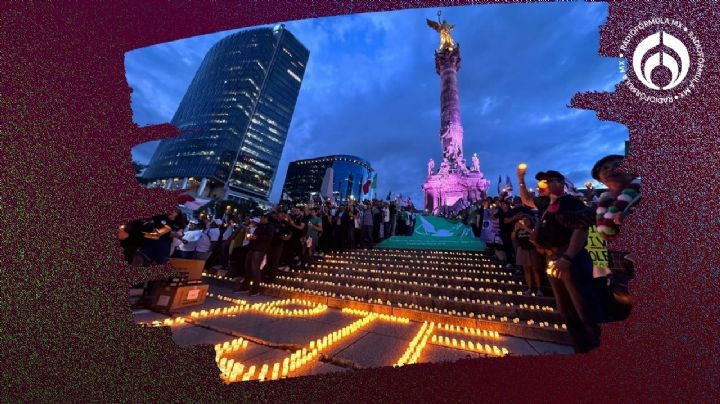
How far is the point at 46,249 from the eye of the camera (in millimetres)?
851

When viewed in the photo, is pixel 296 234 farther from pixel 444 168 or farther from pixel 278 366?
pixel 444 168

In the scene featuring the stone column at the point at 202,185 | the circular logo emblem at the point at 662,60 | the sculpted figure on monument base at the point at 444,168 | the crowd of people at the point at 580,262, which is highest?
the stone column at the point at 202,185

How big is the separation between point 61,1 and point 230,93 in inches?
3067

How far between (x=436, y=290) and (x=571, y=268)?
3115 millimetres

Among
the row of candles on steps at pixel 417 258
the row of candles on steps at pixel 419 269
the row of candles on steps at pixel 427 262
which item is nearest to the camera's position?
the row of candles on steps at pixel 419 269

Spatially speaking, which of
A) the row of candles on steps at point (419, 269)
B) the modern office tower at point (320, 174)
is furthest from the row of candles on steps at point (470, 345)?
the modern office tower at point (320, 174)

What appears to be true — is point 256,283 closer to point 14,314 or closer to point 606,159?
point 14,314

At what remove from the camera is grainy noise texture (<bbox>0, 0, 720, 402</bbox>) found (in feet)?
2.76

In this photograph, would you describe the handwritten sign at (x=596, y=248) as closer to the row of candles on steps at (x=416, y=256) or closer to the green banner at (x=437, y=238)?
the row of candles on steps at (x=416, y=256)

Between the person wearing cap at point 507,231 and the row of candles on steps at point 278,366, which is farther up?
the person wearing cap at point 507,231

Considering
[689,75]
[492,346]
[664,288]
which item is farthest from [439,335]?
[689,75]

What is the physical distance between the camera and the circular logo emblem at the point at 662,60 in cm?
106

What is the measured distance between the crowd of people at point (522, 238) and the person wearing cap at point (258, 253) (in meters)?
0.02

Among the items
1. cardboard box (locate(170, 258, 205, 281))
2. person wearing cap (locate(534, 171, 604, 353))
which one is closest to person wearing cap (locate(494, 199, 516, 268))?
person wearing cap (locate(534, 171, 604, 353))
